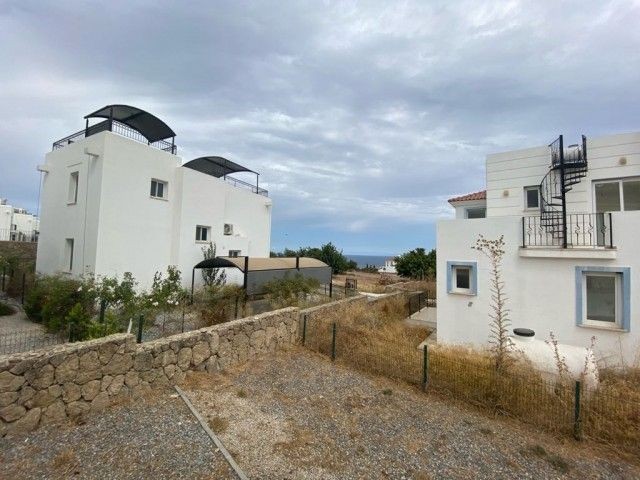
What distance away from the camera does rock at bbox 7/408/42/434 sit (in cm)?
455

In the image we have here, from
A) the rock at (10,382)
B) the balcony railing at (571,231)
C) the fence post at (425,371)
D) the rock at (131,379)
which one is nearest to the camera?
the rock at (10,382)

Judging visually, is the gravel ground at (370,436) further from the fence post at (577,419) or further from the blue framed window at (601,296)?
the blue framed window at (601,296)

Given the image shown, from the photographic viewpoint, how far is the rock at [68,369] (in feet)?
16.5

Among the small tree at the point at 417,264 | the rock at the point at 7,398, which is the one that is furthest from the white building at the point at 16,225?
the rock at the point at 7,398

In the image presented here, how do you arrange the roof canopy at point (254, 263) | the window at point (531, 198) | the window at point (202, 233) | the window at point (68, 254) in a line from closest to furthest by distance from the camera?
1. the window at point (531, 198)
2. the window at point (68, 254)
3. the roof canopy at point (254, 263)
4. the window at point (202, 233)

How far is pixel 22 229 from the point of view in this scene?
44.7 metres

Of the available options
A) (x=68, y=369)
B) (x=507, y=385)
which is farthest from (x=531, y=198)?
(x=68, y=369)

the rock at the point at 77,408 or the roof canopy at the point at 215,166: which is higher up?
the roof canopy at the point at 215,166

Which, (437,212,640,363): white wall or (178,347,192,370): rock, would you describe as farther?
(437,212,640,363): white wall

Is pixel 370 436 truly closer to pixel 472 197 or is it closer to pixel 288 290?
pixel 288 290

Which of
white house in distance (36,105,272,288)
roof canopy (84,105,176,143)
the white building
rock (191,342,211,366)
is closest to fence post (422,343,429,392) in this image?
rock (191,342,211,366)

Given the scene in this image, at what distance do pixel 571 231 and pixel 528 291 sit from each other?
6.78ft

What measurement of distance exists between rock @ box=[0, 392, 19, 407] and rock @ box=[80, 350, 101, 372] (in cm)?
82

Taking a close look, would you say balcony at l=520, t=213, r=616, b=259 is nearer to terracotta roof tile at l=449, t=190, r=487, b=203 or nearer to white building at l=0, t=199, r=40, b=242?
terracotta roof tile at l=449, t=190, r=487, b=203
